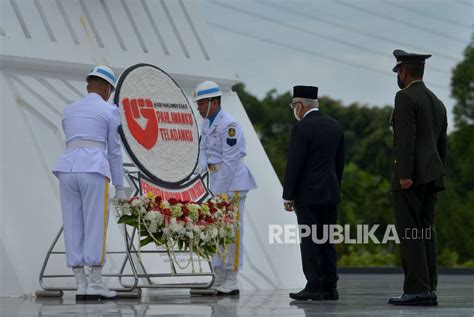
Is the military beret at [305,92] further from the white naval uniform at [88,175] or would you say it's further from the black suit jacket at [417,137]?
the white naval uniform at [88,175]

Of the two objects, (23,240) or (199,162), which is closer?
(23,240)

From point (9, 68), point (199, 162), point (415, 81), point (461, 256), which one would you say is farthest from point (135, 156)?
point (461, 256)

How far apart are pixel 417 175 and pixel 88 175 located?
116 inches

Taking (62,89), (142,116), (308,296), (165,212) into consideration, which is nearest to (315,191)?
(308,296)

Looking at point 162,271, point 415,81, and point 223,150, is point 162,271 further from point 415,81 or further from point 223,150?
point 415,81

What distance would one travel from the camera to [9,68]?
11.7m

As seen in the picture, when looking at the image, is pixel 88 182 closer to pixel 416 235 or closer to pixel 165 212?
pixel 165 212

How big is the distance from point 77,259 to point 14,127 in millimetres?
1890

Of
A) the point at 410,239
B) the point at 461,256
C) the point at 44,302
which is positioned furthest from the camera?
the point at 461,256

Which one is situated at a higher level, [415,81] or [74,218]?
[415,81]

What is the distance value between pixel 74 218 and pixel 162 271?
2000 millimetres

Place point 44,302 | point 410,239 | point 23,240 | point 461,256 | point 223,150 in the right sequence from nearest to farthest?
point 410,239
point 44,302
point 23,240
point 223,150
point 461,256

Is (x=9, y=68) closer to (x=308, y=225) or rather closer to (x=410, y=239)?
(x=308, y=225)

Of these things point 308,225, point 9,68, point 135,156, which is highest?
point 9,68
